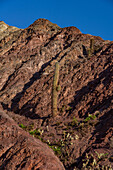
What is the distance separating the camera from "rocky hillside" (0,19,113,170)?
1197 centimetres

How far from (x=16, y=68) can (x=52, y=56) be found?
226 inches

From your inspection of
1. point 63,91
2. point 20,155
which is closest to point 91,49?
point 63,91

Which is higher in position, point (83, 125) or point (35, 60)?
point (35, 60)

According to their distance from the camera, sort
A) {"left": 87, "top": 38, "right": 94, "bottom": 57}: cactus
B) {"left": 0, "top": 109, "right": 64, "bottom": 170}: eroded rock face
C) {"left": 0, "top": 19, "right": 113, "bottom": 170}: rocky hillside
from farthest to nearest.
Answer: {"left": 87, "top": 38, "right": 94, "bottom": 57}: cactus, {"left": 0, "top": 19, "right": 113, "bottom": 170}: rocky hillside, {"left": 0, "top": 109, "right": 64, "bottom": 170}: eroded rock face

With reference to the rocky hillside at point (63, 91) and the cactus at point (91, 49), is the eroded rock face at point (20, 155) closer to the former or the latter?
the rocky hillside at point (63, 91)

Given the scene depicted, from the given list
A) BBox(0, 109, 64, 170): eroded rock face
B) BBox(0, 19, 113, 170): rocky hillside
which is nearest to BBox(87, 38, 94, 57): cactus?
BBox(0, 19, 113, 170): rocky hillside

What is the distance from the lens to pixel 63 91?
2114 cm

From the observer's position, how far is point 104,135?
12.1 meters

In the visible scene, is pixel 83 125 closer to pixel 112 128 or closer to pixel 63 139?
pixel 63 139

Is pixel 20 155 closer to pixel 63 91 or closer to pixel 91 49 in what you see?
pixel 63 91

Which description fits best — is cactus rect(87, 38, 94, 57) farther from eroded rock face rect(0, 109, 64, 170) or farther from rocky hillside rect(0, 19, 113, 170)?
eroded rock face rect(0, 109, 64, 170)

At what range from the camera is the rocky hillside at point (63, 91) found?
11969mm

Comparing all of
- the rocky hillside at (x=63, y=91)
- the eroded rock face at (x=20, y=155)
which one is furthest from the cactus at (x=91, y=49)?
the eroded rock face at (x=20, y=155)

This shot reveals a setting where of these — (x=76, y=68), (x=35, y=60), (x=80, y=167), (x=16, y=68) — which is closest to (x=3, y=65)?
(x=16, y=68)
